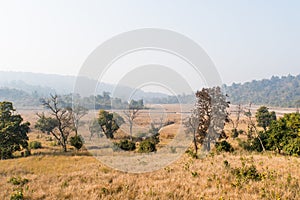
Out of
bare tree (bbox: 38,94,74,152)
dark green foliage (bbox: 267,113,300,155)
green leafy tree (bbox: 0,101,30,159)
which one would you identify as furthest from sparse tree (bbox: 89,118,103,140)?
dark green foliage (bbox: 267,113,300,155)

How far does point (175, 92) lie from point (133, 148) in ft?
56.0

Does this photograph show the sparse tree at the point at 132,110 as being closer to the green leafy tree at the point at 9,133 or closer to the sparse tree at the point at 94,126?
the sparse tree at the point at 94,126

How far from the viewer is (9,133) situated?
31.2m

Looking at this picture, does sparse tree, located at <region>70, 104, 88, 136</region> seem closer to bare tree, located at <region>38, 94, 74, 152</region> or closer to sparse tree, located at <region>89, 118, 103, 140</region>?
bare tree, located at <region>38, 94, 74, 152</region>

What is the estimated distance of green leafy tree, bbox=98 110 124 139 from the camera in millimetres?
43359

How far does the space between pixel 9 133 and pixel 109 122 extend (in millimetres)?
16546

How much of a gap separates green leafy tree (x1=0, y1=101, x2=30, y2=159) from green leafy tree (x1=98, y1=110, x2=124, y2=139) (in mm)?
13107

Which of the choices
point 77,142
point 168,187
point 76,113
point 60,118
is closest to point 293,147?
point 168,187

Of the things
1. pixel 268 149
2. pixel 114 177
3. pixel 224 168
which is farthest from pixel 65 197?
pixel 268 149

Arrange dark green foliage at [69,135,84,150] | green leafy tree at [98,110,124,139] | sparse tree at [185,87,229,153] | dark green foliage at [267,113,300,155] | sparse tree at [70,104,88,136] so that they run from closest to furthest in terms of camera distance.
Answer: dark green foliage at [267,113,300,155], sparse tree at [185,87,229,153], dark green foliage at [69,135,84,150], green leafy tree at [98,110,124,139], sparse tree at [70,104,88,136]

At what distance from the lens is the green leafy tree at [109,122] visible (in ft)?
142

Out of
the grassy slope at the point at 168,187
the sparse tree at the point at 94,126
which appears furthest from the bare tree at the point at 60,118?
the grassy slope at the point at 168,187

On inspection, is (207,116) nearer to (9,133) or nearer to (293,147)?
(293,147)

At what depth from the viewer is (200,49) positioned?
42.2 ft
